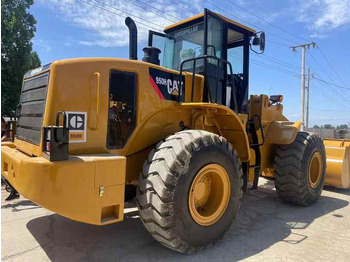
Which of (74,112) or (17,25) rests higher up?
(17,25)

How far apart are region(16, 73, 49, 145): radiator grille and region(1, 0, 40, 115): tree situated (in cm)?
966

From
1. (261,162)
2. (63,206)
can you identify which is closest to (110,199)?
(63,206)

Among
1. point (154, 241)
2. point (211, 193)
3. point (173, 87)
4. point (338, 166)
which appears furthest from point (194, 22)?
point (338, 166)

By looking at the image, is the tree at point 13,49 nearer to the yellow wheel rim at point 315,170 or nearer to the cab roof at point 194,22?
the cab roof at point 194,22

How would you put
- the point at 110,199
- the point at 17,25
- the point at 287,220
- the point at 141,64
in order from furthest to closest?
the point at 17,25 → the point at 287,220 → the point at 141,64 → the point at 110,199

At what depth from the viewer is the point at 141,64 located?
3.71 metres

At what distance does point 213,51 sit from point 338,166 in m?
4.29

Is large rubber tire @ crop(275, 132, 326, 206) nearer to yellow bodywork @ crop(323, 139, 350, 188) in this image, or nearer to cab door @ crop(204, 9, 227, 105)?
yellow bodywork @ crop(323, 139, 350, 188)

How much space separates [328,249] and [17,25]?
1398cm

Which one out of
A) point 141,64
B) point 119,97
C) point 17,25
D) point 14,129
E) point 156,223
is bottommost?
point 156,223

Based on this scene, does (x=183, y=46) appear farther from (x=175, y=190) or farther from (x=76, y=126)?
(x=175, y=190)

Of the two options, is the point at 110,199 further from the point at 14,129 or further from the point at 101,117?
the point at 14,129

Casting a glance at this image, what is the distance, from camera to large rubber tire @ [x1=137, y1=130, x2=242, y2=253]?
3.19 meters

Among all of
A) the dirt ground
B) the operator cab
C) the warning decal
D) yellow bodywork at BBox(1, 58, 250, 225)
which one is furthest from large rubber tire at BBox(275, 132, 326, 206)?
the warning decal
